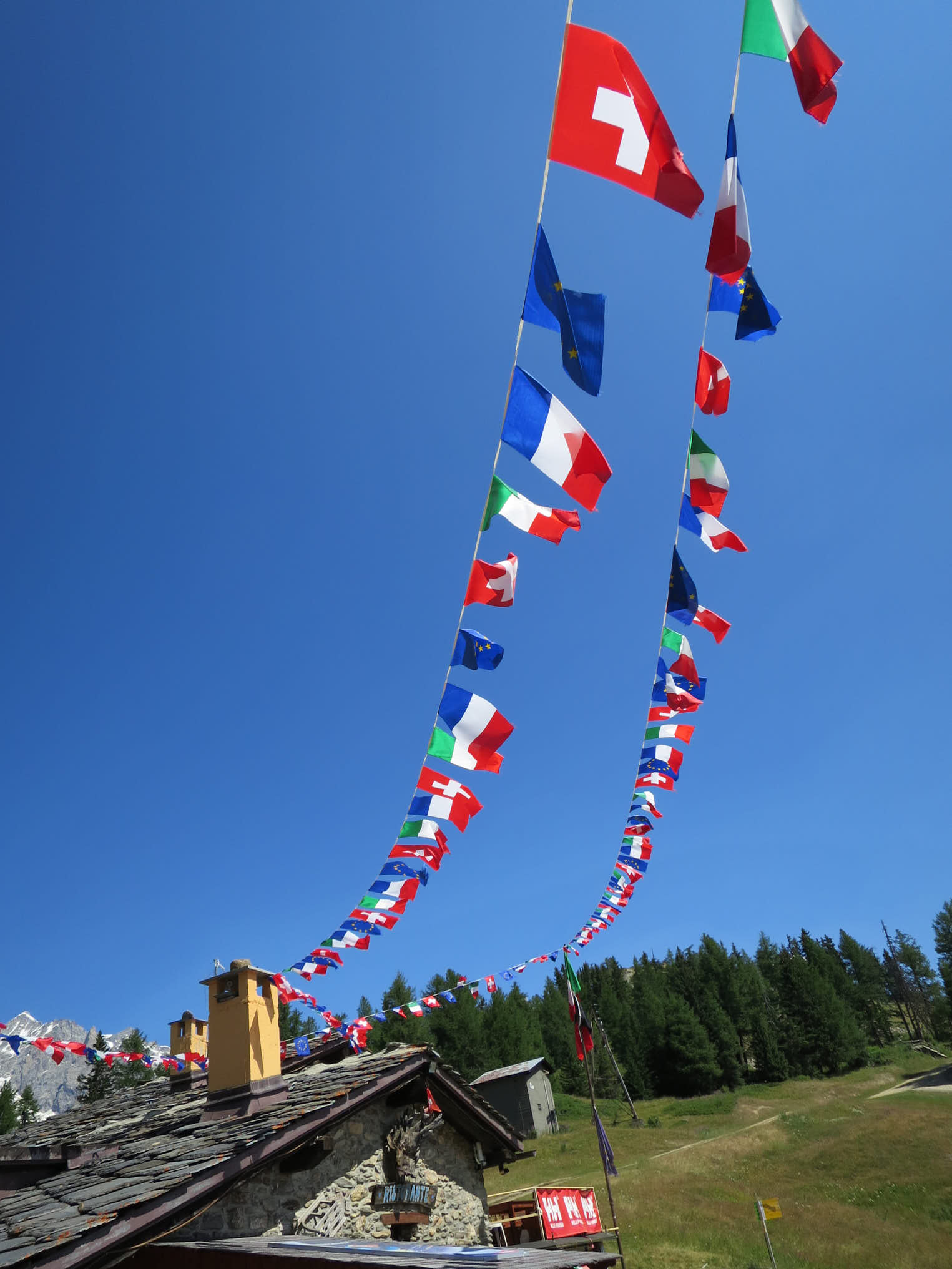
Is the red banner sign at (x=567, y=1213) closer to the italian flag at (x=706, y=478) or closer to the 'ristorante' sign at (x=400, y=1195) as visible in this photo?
the 'ristorante' sign at (x=400, y=1195)

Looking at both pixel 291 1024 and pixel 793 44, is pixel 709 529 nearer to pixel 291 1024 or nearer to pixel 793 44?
pixel 793 44

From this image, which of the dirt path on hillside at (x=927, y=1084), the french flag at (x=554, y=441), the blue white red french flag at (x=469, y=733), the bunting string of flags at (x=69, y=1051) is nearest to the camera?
the french flag at (x=554, y=441)

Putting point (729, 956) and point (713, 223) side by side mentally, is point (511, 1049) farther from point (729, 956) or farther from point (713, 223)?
point (713, 223)

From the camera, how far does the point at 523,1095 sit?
39500mm

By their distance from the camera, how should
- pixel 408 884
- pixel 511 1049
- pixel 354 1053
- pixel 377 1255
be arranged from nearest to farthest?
pixel 377 1255 → pixel 408 884 → pixel 354 1053 → pixel 511 1049

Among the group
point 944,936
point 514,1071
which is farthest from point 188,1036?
point 944,936

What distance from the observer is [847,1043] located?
57344mm

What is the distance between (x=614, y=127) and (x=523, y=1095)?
148ft

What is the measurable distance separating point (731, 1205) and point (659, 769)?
19.5 m

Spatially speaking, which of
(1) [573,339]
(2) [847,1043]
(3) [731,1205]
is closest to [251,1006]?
(1) [573,339]

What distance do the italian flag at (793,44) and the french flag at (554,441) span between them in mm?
2465

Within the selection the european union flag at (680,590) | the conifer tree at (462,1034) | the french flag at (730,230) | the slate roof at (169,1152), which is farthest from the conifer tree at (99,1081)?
the french flag at (730,230)

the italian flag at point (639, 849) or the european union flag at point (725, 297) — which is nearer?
the european union flag at point (725, 297)

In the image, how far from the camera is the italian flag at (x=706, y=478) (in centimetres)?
742
